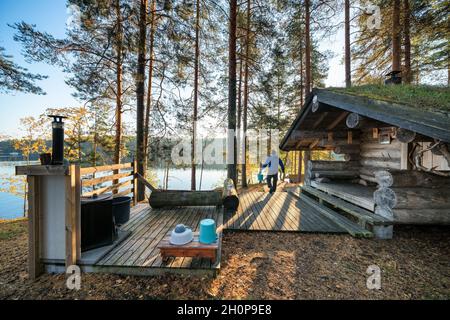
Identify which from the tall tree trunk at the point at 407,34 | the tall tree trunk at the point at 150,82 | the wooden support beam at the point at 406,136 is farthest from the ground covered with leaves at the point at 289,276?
the tall tree trunk at the point at 407,34

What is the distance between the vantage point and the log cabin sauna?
109 inches

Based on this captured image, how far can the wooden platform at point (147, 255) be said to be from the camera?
2.48 meters

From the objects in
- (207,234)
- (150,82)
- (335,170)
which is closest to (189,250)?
(207,234)

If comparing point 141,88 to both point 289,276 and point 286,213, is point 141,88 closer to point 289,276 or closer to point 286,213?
point 286,213

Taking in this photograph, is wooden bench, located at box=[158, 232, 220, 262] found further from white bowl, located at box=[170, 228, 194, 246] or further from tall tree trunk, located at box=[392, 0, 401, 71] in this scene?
tall tree trunk, located at box=[392, 0, 401, 71]

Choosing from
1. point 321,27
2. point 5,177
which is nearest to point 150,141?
point 321,27

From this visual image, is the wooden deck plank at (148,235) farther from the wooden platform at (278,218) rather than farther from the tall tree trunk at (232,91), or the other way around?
the tall tree trunk at (232,91)

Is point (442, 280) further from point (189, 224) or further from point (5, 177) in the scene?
point (5, 177)

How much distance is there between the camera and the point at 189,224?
157 inches

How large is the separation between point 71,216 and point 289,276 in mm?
3118

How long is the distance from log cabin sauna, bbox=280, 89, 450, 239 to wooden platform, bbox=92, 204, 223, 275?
3237 millimetres

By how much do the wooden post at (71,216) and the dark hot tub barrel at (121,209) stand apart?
1175 millimetres

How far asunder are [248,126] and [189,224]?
909 centimetres
